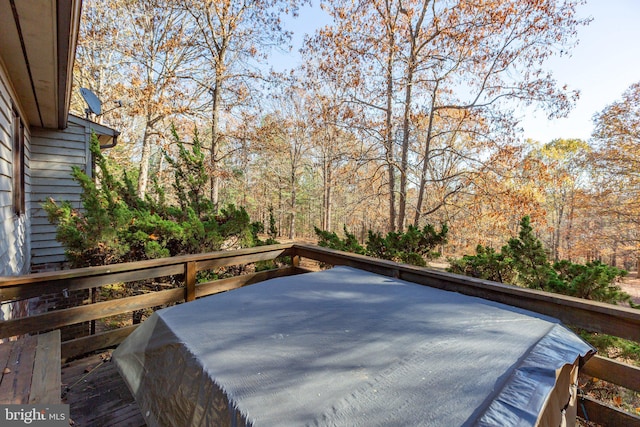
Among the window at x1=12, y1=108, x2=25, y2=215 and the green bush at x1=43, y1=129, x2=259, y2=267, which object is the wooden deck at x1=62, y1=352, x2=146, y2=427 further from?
the window at x1=12, y1=108, x2=25, y2=215

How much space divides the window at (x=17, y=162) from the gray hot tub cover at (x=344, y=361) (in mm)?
3515

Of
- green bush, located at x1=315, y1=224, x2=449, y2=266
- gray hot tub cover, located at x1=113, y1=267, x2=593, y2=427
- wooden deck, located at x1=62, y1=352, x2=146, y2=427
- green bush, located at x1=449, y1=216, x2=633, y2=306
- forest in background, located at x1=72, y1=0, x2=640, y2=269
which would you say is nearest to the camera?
gray hot tub cover, located at x1=113, y1=267, x2=593, y2=427

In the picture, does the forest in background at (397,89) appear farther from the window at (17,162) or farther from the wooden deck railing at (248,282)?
the wooden deck railing at (248,282)

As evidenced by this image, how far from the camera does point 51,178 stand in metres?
5.28

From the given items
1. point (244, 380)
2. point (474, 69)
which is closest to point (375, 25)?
point (474, 69)

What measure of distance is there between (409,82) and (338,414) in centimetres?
784

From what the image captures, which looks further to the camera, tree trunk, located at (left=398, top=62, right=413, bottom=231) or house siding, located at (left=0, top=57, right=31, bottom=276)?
tree trunk, located at (left=398, top=62, right=413, bottom=231)

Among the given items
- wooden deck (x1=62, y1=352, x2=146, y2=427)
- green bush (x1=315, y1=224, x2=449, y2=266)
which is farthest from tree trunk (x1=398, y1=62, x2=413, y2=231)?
wooden deck (x1=62, y1=352, x2=146, y2=427)

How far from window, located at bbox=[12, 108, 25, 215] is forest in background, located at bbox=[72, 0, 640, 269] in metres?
3.07

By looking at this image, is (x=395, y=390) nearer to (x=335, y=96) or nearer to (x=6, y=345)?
(x=6, y=345)

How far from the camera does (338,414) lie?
0.82 m

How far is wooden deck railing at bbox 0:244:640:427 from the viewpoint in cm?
149

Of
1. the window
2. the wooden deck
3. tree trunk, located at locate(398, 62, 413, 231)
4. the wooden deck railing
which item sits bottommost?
the wooden deck

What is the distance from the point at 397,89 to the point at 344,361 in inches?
307
